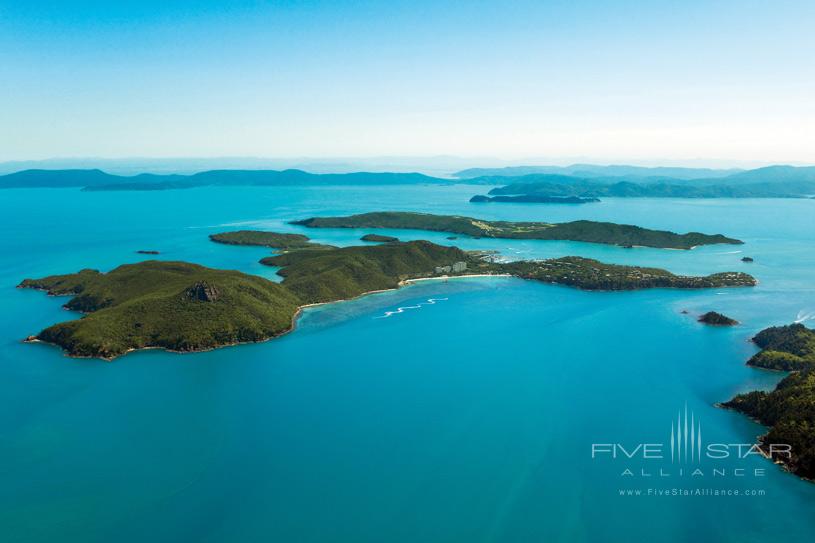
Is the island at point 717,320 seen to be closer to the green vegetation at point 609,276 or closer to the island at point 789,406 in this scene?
the island at point 789,406

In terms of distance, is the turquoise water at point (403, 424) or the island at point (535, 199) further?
the island at point (535, 199)

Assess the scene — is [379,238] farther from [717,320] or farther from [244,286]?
[717,320]

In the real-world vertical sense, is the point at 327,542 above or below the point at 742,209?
below

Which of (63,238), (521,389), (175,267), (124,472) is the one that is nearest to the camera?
(124,472)

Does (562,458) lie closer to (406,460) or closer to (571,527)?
(571,527)

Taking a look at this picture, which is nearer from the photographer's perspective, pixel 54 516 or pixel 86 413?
pixel 54 516

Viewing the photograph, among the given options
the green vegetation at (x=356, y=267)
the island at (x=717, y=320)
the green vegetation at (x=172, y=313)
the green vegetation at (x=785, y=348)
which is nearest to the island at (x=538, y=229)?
the green vegetation at (x=356, y=267)

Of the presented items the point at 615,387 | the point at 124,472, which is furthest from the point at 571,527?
the point at 124,472

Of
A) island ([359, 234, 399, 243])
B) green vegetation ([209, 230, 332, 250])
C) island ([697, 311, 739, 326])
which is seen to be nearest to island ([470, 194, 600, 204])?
island ([359, 234, 399, 243])
